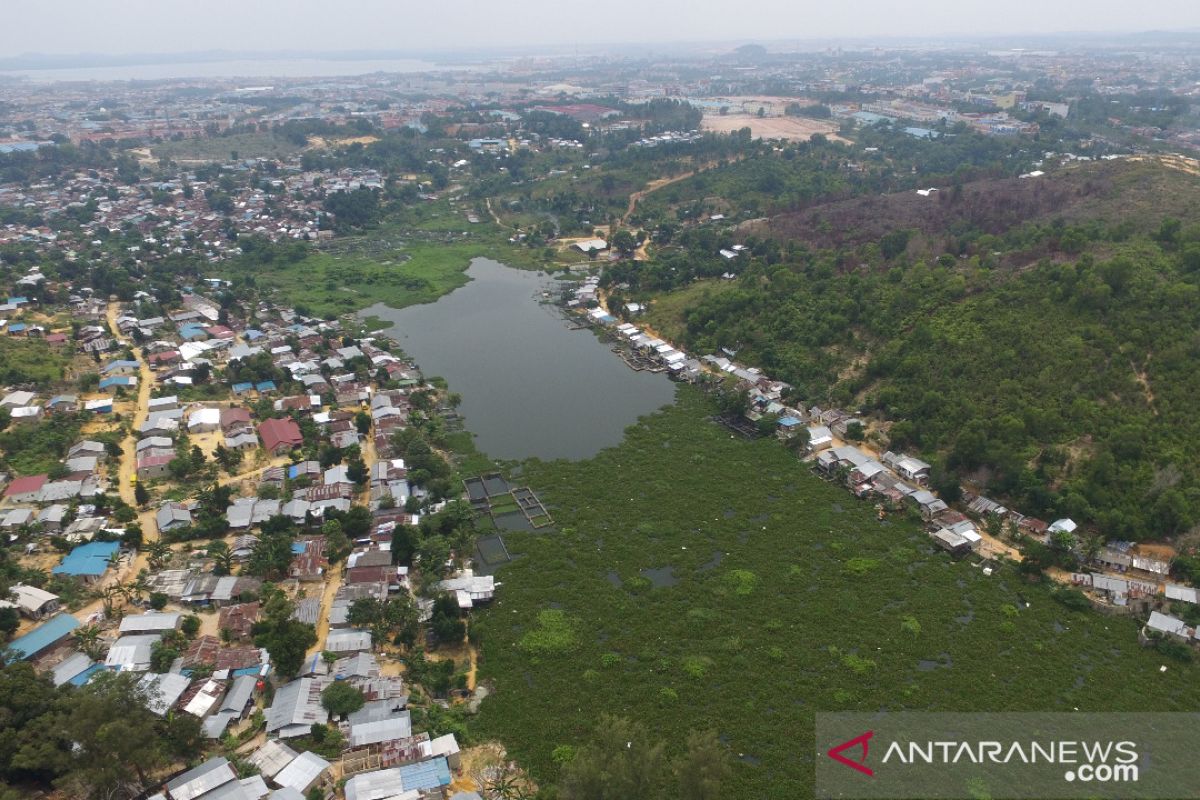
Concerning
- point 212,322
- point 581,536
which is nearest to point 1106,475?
point 581,536

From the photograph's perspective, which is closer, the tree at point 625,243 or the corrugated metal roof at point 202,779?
the corrugated metal roof at point 202,779

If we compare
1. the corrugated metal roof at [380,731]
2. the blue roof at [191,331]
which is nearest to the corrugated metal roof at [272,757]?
the corrugated metal roof at [380,731]

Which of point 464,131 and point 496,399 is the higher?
point 464,131

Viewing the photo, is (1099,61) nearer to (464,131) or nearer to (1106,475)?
(464,131)

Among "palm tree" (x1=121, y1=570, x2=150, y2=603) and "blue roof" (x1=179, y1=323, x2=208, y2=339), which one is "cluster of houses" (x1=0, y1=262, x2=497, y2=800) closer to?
"palm tree" (x1=121, y1=570, x2=150, y2=603)

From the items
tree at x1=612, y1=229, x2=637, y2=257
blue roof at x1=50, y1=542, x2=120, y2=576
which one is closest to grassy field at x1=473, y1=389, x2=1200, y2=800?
blue roof at x1=50, y1=542, x2=120, y2=576

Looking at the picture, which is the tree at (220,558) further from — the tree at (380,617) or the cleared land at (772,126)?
the cleared land at (772,126)
